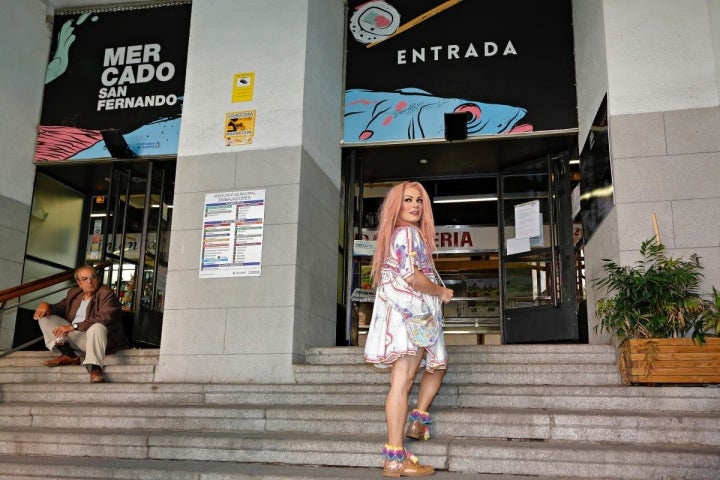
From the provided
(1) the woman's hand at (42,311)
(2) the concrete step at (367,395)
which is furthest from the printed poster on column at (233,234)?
(1) the woman's hand at (42,311)

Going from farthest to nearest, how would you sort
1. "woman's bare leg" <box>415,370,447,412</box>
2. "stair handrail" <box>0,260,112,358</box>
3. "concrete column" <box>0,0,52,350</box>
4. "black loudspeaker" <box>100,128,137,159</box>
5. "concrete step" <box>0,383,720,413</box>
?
"black loudspeaker" <box>100,128,137,159</box> < "concrete column" <box>0,0,52,350</box> < "stair handrail" <box>0,260,112,358</box> < "concrete step" <box>0,383,720,413</box> < "woman's bare leg" <box>415,370,447,412</box>

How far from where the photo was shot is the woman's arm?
3404mm

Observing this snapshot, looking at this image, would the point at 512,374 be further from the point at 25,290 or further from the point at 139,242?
the point at 139,242

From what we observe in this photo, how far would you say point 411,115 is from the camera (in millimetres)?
7152

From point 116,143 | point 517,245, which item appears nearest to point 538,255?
point 517,245

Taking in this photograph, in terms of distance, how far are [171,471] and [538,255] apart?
15.2ft

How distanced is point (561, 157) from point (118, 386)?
475cm

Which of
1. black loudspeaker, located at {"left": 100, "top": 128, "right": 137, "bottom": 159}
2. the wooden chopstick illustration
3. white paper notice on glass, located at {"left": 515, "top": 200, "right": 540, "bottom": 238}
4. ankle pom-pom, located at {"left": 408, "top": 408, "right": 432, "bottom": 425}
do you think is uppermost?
the wooden chopstick illustration

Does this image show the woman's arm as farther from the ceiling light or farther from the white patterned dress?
the ceiling light

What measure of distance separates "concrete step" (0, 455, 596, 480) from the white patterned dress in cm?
58

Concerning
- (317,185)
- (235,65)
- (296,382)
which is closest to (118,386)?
(296,382)

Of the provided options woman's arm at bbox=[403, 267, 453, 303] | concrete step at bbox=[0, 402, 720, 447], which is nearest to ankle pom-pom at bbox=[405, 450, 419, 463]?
concrete step at bbox=[0, 402, 720, 447]

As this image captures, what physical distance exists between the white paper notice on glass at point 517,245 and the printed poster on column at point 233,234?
286 cm

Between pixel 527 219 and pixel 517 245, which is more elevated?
pixel 527 219
